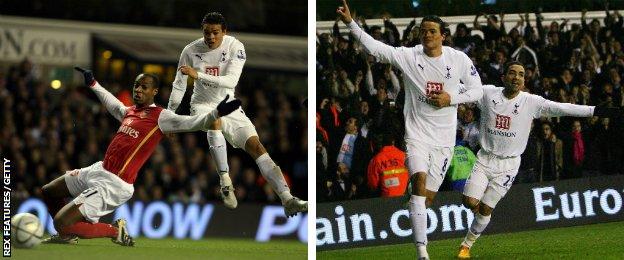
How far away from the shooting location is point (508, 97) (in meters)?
7.61

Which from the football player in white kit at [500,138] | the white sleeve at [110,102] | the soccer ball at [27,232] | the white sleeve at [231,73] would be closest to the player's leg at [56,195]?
the soccer ball at [27,232]

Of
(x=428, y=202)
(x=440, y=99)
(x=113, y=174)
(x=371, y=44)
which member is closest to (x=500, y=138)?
(x=440, y=99)

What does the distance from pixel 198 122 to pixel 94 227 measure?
0.98 m

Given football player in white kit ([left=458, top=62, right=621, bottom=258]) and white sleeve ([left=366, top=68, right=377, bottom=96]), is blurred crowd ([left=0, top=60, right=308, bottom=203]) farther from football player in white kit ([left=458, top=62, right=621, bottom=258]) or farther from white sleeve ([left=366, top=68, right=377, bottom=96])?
football player in white kit ([left=458, top=62, right=621, bottom=258])

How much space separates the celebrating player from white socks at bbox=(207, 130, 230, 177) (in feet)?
1.10

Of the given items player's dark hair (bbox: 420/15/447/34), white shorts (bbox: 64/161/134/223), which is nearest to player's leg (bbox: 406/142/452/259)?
player's dark hair (bbox: 420/15/447/34)

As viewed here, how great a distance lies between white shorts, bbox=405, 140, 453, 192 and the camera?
7438mm

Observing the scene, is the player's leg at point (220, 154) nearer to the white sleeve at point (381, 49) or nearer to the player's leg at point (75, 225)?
the player's leg at point (75, 225)

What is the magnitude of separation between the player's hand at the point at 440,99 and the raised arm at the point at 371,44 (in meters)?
0.31

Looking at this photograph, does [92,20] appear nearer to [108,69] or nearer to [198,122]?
[108,69]

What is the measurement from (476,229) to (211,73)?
1.94 m

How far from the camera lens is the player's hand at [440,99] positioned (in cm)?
744

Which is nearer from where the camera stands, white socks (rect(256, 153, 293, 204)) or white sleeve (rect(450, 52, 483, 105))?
white sleeve (rect(450, 52, 483, 105))

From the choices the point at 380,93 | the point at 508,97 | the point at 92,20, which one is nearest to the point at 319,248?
the point at 380,93
